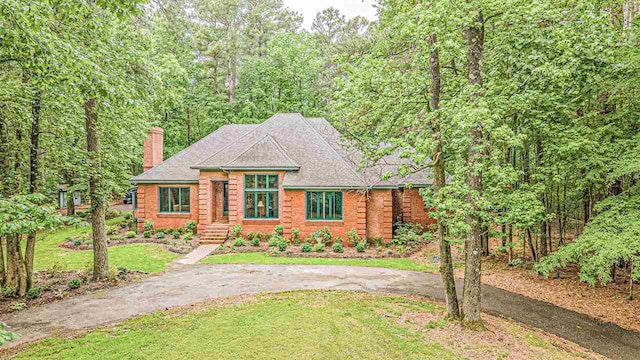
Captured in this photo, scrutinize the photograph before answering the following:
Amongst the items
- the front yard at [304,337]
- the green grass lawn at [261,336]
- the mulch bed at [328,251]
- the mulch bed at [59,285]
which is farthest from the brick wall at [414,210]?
the mulch bed at [59,285]

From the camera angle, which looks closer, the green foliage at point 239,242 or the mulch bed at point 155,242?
the mulch bed at point 155,242

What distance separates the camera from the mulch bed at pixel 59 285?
8.25m

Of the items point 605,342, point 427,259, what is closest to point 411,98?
point 605,342

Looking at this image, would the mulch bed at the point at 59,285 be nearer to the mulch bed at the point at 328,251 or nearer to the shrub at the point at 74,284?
the shrub at the point at 74,284

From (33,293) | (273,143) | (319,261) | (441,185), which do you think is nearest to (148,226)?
(273,143)

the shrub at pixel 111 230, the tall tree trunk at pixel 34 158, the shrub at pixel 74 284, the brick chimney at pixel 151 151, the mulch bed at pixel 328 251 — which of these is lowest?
the mulch bed at pixel 328 251

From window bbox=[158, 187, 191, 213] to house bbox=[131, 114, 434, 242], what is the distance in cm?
5

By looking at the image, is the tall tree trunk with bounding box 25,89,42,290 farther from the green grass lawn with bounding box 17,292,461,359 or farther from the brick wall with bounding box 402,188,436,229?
the brick wall with bounding box 402,188,436,229

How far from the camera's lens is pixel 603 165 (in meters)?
8.12

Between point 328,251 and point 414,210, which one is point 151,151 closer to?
point 328,251

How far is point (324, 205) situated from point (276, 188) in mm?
2653

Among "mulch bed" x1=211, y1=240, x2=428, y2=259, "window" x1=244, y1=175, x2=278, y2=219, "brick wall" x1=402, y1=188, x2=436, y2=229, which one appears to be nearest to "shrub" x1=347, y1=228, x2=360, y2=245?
"mulch bed" x1=211, y1=240, x2=428, y2=259

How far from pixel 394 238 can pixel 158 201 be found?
42.9 feet

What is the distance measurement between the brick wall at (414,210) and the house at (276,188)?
55mm
